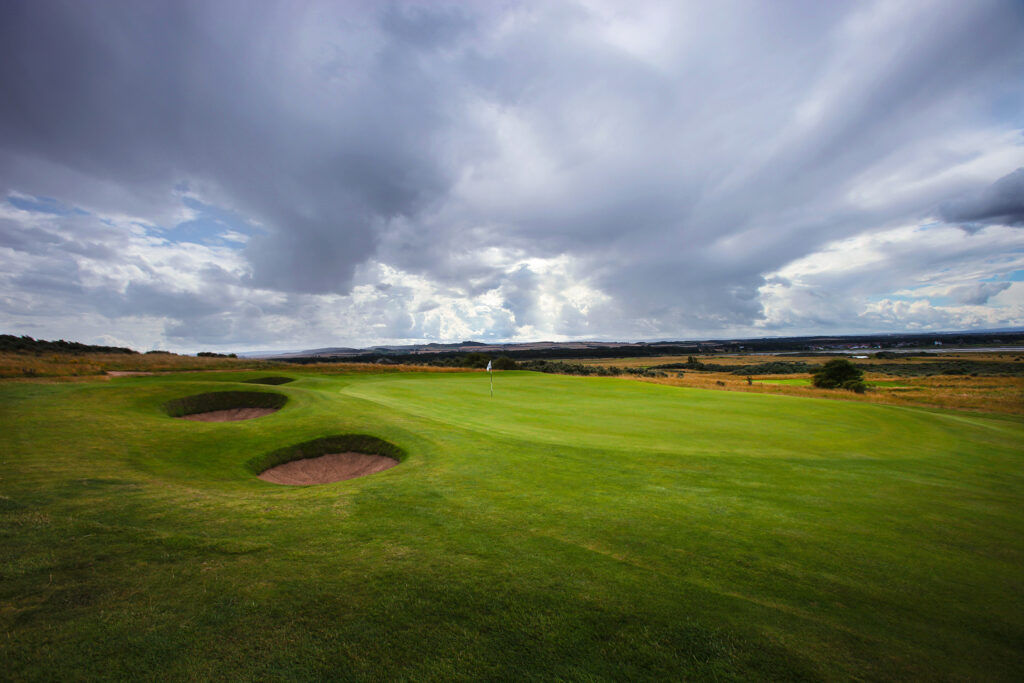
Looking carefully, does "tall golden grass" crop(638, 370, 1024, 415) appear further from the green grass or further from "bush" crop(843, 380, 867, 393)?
the green grass

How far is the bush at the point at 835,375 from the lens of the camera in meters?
49.0

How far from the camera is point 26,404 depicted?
12211 mm

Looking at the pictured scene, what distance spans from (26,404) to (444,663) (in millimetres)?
16955

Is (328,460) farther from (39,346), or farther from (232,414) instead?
(39,346)

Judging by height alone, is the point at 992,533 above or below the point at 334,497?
below

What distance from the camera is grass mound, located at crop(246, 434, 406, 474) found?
10.7 metres

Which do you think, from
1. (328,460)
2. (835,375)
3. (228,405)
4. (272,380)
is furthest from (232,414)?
(835,375)

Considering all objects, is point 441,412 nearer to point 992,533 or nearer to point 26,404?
point 26,404

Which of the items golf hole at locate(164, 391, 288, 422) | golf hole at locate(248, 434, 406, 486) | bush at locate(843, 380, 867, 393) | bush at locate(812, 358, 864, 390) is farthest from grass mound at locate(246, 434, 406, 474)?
bush at locate(812, 358, 864, 390)

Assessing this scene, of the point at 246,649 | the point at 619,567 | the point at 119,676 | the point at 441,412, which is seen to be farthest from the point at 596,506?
the point at 441,412

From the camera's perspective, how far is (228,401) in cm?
1820

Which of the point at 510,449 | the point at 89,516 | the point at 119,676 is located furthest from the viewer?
the point at 510,449

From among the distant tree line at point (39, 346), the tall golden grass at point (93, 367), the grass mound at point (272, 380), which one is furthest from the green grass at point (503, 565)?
the distant tree line at point (39, 346)

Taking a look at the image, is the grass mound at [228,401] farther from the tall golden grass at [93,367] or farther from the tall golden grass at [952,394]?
the tall golden grass at [952,394]
